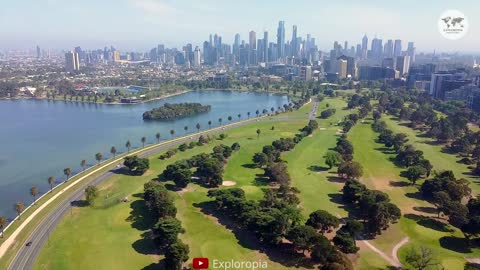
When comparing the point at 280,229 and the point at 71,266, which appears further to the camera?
the point at 280,229

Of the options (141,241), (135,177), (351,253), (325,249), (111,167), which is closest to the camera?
(325,249)

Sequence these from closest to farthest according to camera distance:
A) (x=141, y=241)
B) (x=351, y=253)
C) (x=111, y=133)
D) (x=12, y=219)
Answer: (x=351, y=253)
(x=141, y=241)
(x=12, y=219)
(x=111, y=133)

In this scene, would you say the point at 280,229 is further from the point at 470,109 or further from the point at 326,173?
the point at 470,109

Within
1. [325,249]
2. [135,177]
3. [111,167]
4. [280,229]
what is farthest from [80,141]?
[325,249]

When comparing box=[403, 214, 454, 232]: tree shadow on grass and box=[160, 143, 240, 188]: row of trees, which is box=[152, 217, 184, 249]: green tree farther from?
box=[403, 214, 454, 232]: tree shadow on grass

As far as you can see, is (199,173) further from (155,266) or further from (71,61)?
(71,61)

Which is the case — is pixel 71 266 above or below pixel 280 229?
below

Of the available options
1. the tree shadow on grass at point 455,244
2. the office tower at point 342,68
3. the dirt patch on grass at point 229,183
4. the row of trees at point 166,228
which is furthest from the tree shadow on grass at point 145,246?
the office tower at point 342,68

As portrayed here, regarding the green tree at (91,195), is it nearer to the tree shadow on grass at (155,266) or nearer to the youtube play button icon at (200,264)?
the tree shadow on grass at (155,266)
